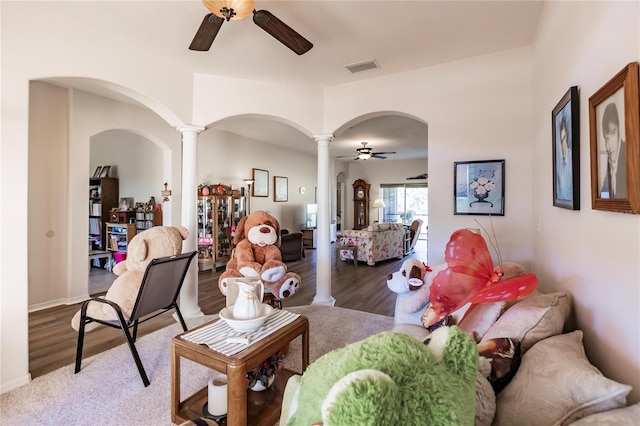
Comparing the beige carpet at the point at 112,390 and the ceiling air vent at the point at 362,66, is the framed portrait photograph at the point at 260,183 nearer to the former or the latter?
the ceiling air vent at the point at 362,66

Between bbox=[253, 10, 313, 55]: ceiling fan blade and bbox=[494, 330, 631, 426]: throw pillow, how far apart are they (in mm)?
2251

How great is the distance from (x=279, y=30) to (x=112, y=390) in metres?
2.76

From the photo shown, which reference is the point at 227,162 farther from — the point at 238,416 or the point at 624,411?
the point at 624,411

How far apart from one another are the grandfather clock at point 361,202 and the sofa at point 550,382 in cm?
939

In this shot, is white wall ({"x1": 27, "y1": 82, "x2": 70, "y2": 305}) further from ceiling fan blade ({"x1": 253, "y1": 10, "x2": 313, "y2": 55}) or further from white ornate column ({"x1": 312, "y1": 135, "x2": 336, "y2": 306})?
ceiling fan blade ({"x1": 253, "y1": 10, "x2": 313, "y2": 55})

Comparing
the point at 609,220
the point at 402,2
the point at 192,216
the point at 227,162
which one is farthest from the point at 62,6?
the point at 227,162

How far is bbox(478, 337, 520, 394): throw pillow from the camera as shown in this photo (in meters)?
1.06

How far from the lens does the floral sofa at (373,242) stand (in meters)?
6.21

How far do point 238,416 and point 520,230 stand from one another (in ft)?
9.17

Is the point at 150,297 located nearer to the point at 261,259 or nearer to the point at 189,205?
the point at 261,259

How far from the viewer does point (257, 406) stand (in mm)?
1797

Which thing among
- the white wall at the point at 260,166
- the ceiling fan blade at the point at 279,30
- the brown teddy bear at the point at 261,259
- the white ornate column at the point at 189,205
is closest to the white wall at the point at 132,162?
the white wall at the point at 260,166

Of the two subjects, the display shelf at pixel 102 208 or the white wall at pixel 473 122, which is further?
the display shelf at pixel 102 208

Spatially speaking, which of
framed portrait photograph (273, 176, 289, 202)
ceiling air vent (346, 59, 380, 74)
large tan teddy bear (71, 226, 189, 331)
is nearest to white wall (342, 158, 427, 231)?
framed portrait photograph (273, 176, 289, 202)
